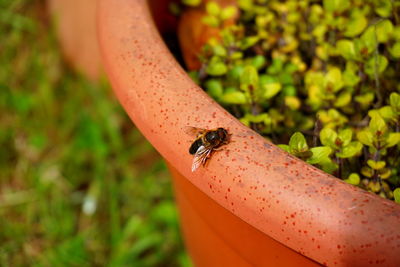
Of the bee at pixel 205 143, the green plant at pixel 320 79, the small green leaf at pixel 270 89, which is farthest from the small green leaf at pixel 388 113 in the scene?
the bee at pixel 205 143

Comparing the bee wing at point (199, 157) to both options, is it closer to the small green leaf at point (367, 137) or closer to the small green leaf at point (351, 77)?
the small green leaf at point (367, 137)

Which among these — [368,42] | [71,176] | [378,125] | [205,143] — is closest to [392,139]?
[378,125]

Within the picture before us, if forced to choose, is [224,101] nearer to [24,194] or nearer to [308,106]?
[308,106]

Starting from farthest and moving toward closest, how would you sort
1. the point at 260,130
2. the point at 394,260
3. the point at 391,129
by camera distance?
1. the point at 260,130
2. the point at 391,129
3. the point at 394,260

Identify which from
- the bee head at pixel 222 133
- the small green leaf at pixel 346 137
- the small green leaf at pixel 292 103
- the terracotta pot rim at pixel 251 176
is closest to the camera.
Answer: the terracotta pot rim at pixel 251 176

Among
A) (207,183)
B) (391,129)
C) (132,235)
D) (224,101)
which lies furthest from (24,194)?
(391,129)

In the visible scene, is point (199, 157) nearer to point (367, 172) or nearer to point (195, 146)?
point (195, 146)
